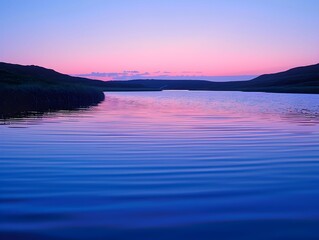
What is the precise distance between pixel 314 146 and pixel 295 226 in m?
8.20

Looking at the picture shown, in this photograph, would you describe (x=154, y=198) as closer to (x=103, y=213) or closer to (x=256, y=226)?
(x=103, y=213)

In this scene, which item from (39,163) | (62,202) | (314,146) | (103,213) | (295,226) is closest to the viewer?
(295,226)

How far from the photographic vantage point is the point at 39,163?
980cm

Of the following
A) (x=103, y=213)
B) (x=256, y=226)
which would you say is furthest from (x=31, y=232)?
(x=256, y=226)

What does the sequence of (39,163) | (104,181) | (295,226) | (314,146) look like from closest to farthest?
(295,226) < (104,181) < (39,163) < (314,146)

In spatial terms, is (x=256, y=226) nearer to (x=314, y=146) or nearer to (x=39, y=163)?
(x=39, y=163)

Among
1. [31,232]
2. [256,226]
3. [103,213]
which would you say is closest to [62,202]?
[103,213]

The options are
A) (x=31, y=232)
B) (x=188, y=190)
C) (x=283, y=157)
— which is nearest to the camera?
(x=31, y=232)

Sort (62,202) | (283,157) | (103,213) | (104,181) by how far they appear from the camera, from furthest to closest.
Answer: (283,157) < (104,181) < (62,202) < (103,213)

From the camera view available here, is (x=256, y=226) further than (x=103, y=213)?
No

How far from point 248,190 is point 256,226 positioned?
1875 millimetres

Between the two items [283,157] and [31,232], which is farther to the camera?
[283,157]

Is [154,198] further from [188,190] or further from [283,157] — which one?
[283,157]

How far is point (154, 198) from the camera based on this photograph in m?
6.86
